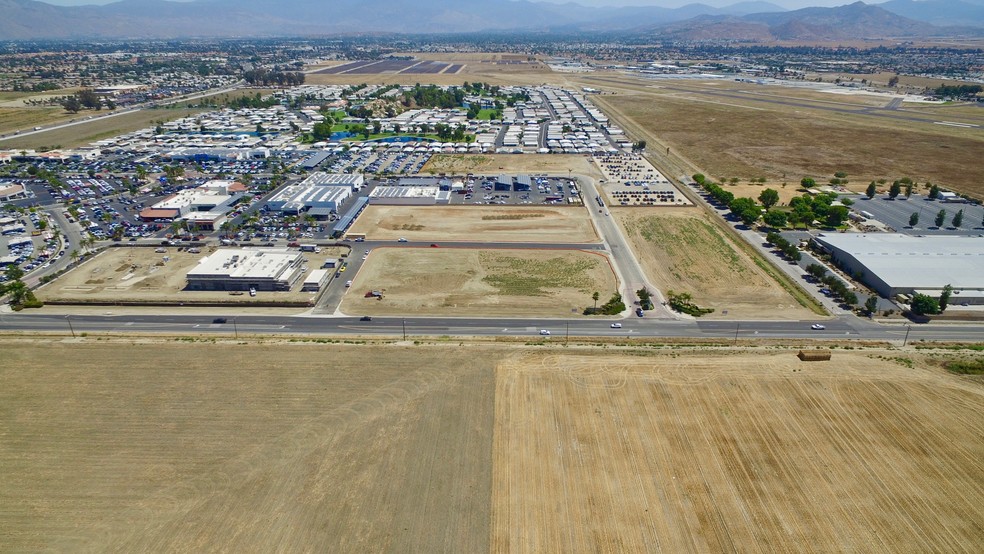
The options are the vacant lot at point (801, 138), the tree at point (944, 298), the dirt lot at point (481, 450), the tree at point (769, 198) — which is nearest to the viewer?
the dirt lot at point (481, 450)

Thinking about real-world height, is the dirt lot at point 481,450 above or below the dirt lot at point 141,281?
below

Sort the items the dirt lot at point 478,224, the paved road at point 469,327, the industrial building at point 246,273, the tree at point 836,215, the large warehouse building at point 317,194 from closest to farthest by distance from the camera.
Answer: the paved road at point 469,327
the industrial building at point 246,273
the dirt lot at point 478,224
the tree at point 836,215
the large warehouse building at point 317,194

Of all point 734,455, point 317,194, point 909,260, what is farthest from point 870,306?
point 317,194

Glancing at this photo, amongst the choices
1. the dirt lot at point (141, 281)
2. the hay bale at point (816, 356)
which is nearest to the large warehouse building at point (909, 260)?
the hay bale at point (816, 356)

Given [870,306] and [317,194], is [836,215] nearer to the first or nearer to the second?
[870,306]

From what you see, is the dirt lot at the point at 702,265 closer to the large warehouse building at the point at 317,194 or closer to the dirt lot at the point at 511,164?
the dirt lot at the point at 511,164

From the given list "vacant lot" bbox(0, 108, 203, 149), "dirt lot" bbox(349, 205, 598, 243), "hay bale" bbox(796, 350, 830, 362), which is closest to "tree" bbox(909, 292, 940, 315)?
"hay bale" bbox(796, 350, 830, 362)

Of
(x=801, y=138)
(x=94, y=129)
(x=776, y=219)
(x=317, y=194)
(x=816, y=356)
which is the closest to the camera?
(x=816, y=356)
